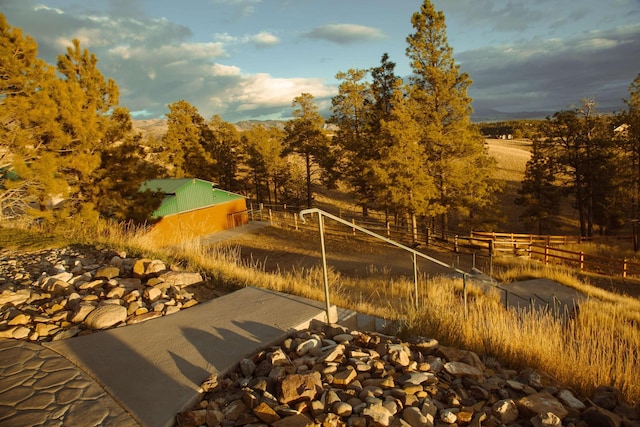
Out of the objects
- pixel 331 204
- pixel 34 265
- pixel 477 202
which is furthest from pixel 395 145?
pixel 331 204

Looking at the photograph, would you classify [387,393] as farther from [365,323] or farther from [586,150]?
[586,150]

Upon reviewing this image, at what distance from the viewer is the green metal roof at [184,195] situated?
23.7 metres

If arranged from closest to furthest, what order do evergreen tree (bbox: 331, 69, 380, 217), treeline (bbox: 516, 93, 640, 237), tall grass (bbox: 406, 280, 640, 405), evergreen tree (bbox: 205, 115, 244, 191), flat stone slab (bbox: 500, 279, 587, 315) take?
tall grass (bbox: 406, 280, 640, 405) → flat stone slab (bbox: 500, 279, 587, 315) → treeline (bbox: 516, 93, 640, 237) → evergreen tree (bbox: 331, 69, 380, 217) → evergreen tree (bbox: 205, 115, 244, 191)

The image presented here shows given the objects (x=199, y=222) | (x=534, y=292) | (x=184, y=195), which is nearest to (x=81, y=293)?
(x=534, y=292)

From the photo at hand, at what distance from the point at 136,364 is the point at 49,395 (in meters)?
0.69

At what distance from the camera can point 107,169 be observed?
1574cm

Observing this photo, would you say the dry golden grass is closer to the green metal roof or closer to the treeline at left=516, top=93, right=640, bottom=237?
the green metal roof

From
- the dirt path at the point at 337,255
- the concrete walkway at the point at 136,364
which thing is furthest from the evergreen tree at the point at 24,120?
the concrete walkway at the point at 136,364

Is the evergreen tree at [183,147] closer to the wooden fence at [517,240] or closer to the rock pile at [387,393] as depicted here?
the wooden fence at [517,240]

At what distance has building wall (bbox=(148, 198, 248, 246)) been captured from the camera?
22734mm

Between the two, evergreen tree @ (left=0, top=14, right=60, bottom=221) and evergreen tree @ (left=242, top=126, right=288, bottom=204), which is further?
evergreen tree @ (left=242, top=126, right=288, bottom=204)

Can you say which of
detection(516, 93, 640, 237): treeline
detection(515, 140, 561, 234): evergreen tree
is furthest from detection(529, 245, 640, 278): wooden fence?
detection(515, 140, 561, 234): evergreen tree

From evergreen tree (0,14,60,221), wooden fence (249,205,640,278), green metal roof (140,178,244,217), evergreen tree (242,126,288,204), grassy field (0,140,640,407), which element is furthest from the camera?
evergreen tree (242,126,288,204)

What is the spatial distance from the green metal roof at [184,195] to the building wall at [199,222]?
375mm
